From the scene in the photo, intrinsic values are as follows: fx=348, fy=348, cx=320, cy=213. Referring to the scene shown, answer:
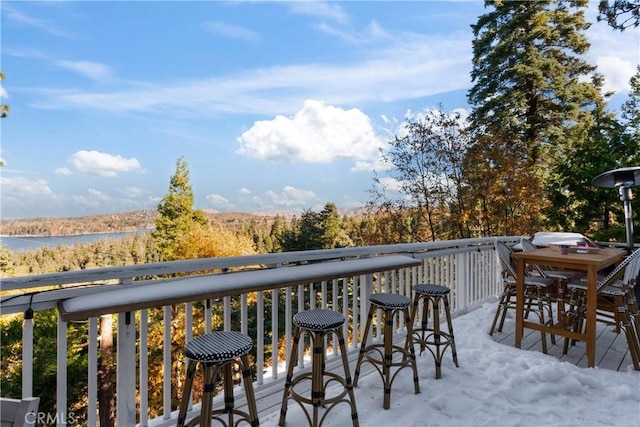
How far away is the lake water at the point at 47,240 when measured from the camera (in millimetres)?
16069

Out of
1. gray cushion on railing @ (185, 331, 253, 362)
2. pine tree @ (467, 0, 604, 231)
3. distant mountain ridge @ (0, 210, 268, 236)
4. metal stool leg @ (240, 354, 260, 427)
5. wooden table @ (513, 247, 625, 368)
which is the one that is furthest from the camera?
distant mountain ridge @ (0, 210, 268, 236)

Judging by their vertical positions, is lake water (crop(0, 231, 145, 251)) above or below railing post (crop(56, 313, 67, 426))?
below

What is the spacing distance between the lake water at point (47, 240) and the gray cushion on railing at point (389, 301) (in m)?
18.6

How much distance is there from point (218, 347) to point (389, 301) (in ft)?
4.31

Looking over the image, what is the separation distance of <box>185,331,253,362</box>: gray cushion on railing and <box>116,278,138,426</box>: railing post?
45 cm

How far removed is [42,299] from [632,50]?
14.3m

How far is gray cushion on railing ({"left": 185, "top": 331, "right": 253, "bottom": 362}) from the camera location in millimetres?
1485

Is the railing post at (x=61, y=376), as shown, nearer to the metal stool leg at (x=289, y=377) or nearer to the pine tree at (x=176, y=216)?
the metal stool leg at (x=289, y=377)

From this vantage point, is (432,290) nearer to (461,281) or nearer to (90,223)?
(461,281)

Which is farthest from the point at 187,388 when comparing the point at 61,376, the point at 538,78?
the point at 538,78

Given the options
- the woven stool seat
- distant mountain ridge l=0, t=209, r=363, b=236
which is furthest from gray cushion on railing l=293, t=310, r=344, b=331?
distant mountain ridge l=0, t=209, r=363, b=236

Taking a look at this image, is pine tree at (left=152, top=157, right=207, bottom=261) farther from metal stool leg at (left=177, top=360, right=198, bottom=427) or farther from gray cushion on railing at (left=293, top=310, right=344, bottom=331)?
metal stool leg at (left=177, top=360, right=198, bottom=427)

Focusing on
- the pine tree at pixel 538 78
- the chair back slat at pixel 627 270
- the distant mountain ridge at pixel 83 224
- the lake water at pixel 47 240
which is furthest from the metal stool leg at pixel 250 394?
the distant mountain ridge at pixel 83 224

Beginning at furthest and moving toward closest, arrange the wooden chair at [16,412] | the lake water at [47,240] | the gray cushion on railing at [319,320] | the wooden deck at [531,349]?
the lake water at [47,240]
the wooden deck at [531,349]
the gray cushion on railing at [319,320]
the wooden chair at [16,412]
